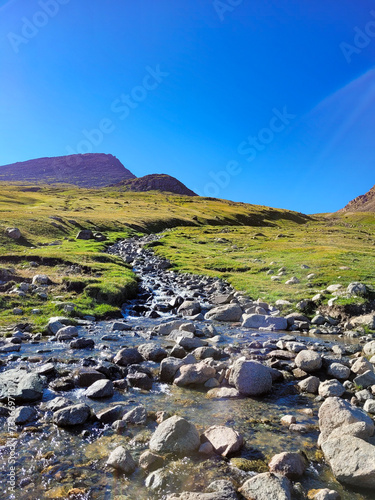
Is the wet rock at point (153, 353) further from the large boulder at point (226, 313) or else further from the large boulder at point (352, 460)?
the large boulder at point (226, 313)

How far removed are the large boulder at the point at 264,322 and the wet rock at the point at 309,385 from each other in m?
9.31

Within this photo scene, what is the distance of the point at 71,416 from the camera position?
9336 millimetres

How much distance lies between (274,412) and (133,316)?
15.2 meters

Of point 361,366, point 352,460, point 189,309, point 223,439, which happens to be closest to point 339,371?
point 361,366

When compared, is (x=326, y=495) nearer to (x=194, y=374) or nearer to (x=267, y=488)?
(x=267, y=488)

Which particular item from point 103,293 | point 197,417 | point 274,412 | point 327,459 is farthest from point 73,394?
point 103,293

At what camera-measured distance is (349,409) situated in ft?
29.1

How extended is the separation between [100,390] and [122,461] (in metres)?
3.93

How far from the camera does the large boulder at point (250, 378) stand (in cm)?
1159

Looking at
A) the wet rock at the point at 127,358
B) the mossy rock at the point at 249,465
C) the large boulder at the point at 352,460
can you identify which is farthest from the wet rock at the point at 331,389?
the wet rock at the point at 127,358

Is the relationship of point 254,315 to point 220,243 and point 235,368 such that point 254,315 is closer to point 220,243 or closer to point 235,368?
point 235,368

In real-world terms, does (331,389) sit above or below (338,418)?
below

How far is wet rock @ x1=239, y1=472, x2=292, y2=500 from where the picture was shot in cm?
648

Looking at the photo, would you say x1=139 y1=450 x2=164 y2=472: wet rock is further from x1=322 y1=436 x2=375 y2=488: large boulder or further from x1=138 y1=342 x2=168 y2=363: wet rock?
x1=138 y1=342 x2=168 y2=363: wet rock
